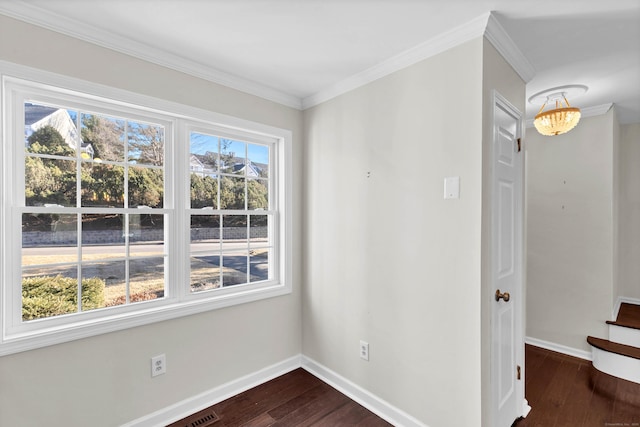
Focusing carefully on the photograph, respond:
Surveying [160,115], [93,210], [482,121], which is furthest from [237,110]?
[482,121]

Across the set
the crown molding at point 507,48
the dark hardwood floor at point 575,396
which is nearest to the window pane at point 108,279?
the crown molding at point 507,48

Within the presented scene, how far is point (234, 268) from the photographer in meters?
2.52

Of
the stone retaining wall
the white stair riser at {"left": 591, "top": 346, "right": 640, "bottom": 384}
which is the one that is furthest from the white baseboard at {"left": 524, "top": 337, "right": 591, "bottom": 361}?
the stone retaining wall

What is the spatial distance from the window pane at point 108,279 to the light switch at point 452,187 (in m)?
2.11

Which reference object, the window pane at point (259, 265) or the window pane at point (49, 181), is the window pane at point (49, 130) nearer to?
the window pane at point (49, 181)

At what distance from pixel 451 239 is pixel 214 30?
73.6 inches

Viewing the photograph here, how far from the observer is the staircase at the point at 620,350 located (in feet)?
8.39

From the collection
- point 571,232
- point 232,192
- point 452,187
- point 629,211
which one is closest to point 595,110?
point 571,232

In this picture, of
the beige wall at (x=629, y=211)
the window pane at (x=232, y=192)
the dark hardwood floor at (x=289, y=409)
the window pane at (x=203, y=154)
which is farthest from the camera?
the beige wall at (x=629, y=211)

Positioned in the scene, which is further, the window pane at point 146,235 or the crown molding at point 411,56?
the window pane at point 146,235

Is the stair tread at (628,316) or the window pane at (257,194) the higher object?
the window pane at (257,194)

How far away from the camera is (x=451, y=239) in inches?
71.2

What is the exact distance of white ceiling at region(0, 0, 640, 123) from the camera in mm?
1534

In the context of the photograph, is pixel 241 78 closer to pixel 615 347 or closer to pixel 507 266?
pixel 507 266
